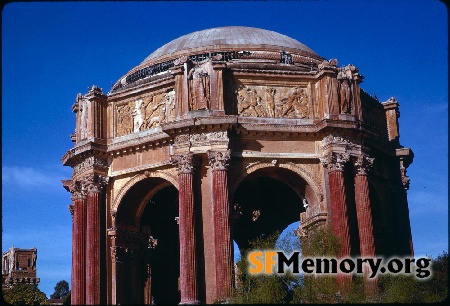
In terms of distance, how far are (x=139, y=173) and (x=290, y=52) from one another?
9702 mm

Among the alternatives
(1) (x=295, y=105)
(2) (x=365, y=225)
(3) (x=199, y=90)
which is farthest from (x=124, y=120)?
(2) (x=365, y=225)

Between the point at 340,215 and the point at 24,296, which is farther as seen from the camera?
the point at 24,296

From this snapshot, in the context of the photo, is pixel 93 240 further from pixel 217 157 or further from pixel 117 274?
pixel 217 157

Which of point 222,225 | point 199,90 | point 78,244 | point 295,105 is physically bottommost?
point 78,244

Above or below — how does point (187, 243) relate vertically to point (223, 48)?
below

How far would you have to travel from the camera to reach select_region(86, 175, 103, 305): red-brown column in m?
33.3

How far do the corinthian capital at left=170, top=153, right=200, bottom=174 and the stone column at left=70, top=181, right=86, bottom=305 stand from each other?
216 inches

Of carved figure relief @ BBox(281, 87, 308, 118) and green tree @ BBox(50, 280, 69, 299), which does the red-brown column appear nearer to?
carved figure relief @ BBox(281, 87, 308, 118)

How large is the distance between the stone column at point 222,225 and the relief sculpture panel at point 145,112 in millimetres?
3609

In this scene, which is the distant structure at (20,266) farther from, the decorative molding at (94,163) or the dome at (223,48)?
the decorative molding at (94,163)

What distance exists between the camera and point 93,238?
3409 cm

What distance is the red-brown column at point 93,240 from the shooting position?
33281 millimetres

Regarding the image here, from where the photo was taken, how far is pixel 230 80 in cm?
3403

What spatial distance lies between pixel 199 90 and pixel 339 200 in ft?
25.4
